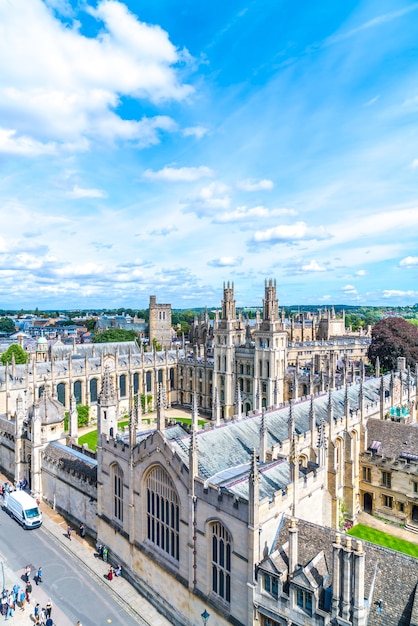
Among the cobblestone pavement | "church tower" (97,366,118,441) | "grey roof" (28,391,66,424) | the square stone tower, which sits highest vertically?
the square stone tower

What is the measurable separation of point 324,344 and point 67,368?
173 feet

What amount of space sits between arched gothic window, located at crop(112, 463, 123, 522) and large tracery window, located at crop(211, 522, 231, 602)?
31.1ft

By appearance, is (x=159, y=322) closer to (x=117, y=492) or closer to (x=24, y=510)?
(x=24, y=510)

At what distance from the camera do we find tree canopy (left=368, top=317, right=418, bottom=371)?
3105 inches

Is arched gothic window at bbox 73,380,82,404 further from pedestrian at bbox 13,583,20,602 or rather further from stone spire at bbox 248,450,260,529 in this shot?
stone spire at bbox 248,450,260,529

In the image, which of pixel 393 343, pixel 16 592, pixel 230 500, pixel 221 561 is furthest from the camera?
pixel 393 343

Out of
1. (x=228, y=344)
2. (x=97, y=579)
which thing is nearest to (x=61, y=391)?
(x=228, y=344)

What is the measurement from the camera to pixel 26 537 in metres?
33.2

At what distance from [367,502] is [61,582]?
2605 cm

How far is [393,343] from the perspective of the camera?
259ft

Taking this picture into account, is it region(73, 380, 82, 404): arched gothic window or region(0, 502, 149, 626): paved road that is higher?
region(73, 380, 82, 404): arched gothic window

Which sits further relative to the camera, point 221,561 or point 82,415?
point 82,415

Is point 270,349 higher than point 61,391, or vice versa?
point 270,349

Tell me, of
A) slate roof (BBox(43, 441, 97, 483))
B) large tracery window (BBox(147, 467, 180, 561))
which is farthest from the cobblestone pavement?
slate roof (BBox(43, 441, 97, 483))
